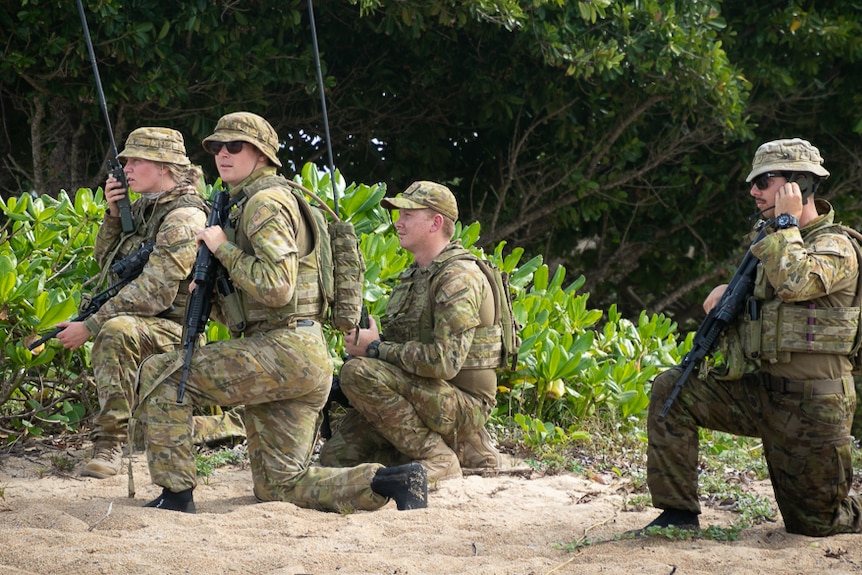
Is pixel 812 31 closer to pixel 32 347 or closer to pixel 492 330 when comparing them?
pixel 492 330

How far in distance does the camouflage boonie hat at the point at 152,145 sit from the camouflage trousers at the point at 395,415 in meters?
1.51

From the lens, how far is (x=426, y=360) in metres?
5.71

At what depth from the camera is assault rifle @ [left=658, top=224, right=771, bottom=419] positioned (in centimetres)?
492

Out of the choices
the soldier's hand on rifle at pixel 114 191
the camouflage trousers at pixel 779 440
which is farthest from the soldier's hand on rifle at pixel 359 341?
the camouflage trousers at pixel 779 440

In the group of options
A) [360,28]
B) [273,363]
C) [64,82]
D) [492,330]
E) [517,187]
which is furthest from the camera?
[517,187]

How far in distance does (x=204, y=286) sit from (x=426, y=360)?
3.92ft

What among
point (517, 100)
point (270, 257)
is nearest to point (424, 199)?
point (270, 257)

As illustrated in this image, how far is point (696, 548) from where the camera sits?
4.68m

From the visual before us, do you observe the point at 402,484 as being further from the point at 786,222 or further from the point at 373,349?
the point at 786,222

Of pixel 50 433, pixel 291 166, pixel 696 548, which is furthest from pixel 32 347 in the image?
pixel 291 166

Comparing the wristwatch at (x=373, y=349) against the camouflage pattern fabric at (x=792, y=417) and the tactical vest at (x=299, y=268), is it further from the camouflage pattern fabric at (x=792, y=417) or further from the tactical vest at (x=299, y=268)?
the camouflage pattern fabric at (x=792, y=417)

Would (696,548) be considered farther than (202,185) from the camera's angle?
No

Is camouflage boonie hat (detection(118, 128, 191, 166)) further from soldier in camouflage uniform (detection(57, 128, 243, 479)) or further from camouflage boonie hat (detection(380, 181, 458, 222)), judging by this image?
camouflage boonie hat (detection(380, 181, 458, 222))

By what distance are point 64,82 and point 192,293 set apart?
196 inches
